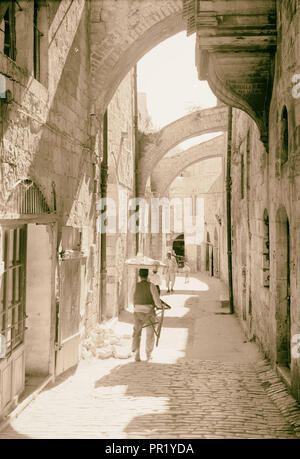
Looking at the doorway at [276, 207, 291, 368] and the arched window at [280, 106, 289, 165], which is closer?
the arched window at [280, 106, 289, 165]

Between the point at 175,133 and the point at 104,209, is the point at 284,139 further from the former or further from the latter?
the point at 175,133

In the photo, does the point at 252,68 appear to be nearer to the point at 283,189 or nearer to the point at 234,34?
the point at 234,34

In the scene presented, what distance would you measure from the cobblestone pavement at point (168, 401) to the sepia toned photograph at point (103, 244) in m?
0.03

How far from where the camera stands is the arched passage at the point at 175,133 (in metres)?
15.9

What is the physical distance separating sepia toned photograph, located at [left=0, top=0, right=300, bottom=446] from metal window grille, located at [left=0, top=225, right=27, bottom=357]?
0.07 feet

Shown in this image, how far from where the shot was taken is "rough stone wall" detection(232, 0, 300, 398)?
5012mm

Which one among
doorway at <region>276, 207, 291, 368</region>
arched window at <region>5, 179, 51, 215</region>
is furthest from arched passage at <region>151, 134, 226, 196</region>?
arched window at <region>5, 179, 51, 215</region>

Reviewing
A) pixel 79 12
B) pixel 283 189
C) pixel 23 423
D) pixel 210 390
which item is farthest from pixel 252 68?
pixel 23 423

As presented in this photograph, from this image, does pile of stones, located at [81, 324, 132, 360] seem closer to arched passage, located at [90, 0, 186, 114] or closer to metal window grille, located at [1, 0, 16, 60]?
arched passage, located at [90, 0, 186, 114]

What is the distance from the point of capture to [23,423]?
4621mm

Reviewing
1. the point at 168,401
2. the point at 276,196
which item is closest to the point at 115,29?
the point at 276,196

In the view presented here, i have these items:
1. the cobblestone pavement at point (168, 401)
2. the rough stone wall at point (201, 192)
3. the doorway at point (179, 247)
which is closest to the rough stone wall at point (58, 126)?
the cobblestone pavement at point (168, 401)

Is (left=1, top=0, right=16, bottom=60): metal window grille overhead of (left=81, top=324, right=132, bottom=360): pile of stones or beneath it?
overhead

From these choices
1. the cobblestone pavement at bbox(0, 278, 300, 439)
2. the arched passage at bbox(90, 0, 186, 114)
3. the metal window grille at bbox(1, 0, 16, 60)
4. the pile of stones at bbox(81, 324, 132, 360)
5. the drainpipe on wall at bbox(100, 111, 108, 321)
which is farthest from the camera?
the drainpipe on wall at bbox(100, 111, 108, 321)
